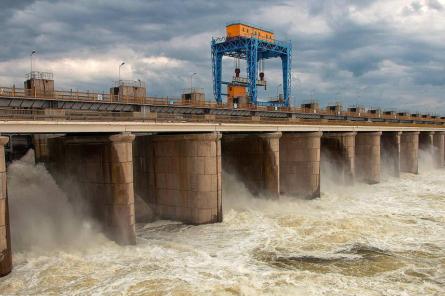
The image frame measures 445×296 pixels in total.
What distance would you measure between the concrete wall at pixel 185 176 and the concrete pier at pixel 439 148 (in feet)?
187

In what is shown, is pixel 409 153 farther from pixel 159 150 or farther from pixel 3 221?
pixel 3 221

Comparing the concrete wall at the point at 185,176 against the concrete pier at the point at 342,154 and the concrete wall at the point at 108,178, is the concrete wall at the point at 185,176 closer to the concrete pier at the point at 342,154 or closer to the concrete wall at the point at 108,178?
the concrete wall at the point at 108,178

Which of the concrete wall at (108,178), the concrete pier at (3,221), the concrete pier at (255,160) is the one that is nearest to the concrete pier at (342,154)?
the concrete pier at (255,160)

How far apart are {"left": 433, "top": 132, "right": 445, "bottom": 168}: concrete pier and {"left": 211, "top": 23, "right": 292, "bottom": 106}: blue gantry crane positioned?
28589mm

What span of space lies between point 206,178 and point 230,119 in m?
5.55

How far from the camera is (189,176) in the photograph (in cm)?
3053

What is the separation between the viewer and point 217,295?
18.2 metres

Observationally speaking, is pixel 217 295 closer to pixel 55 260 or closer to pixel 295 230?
pixel 55 260

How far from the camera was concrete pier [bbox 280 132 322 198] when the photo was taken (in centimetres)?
4075

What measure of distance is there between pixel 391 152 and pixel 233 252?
142 ft

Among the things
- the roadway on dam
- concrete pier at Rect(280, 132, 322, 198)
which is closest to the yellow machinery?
the roadway on dam

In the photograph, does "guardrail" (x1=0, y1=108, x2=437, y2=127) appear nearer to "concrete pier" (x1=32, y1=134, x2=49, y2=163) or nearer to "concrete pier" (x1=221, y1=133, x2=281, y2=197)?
"concrete pier" (x1=221, y1=133, x2=281, y2=197)

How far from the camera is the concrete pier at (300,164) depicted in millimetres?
40750

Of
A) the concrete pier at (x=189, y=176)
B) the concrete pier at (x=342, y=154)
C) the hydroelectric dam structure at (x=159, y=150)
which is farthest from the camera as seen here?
the concrete pier at (x=342, y=154)
